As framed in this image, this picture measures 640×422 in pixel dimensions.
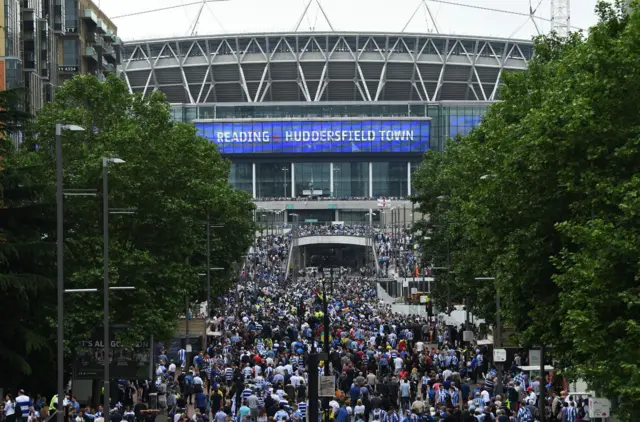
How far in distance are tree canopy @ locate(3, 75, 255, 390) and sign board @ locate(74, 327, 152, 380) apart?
1063 millimetres

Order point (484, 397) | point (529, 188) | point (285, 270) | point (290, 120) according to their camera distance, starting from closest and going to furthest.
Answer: point (529, 188), point (484, 397), point (285, 270), point (290, 120)

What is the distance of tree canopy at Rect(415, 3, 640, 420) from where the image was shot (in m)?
27.9

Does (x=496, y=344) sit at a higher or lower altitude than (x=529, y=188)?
lower

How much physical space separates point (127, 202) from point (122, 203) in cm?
63

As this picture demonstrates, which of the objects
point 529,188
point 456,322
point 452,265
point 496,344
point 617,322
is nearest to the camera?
point 617,322

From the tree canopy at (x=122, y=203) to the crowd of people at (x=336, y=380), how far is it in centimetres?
282

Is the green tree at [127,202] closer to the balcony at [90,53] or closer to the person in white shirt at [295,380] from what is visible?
the person in white shirt at [295,380]

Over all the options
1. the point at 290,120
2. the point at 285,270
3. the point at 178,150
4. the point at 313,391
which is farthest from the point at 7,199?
the point at 290,120

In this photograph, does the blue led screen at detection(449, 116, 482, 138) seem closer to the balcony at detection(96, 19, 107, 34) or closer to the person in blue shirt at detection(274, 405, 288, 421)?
the balcony at detection(96, 19, 107, 34)

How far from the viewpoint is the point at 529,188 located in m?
35.9

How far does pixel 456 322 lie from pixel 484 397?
1212 inches

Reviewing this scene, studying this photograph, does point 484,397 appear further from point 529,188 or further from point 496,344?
point 496,344

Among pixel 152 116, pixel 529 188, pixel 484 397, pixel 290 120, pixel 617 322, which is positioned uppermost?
pixel 290 120

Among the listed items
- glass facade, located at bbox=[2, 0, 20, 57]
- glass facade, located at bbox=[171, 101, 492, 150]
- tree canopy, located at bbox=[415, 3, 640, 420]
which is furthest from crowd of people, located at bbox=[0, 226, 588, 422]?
glass facade, located at bbox=[171, 101, 492, 150]
